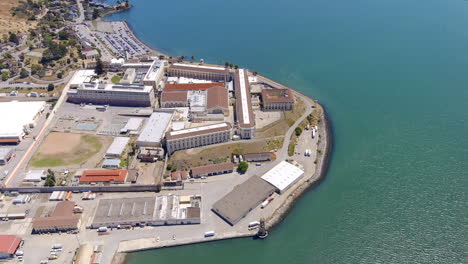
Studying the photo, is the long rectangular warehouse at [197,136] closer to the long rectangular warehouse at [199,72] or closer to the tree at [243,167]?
the tree at [243,167]

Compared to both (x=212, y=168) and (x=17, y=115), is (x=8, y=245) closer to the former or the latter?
(x=212, y=168)

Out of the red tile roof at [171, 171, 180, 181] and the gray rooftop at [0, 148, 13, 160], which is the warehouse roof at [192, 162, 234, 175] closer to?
the red tile roof at [171, 171, 180, 181]

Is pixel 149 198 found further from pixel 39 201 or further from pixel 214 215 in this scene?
pixel 39 201

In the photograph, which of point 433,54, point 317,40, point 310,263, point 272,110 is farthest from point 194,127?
point 433,54

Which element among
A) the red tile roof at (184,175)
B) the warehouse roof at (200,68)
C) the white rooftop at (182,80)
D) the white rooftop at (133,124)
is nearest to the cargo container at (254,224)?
the red tile roof at (184,175)

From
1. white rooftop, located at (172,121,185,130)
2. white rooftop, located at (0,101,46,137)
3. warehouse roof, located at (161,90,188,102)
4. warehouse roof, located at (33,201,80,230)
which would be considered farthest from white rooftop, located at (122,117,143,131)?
warehouse roof, located at (33,201,80,230)
